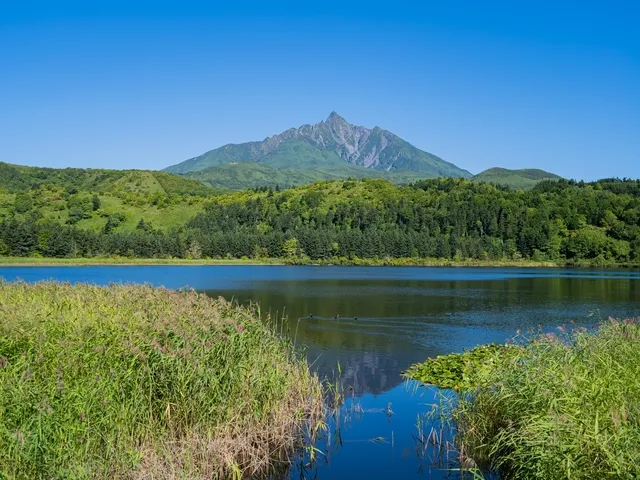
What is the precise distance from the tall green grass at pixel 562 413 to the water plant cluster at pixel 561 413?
2cm

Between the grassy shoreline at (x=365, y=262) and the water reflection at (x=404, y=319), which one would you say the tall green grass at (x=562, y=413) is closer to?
the water reflection at (x=404, y=319)

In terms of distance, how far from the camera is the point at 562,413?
974cm

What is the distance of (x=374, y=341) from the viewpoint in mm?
30234

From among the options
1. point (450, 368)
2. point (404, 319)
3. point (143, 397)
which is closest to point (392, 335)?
point (404, 319)

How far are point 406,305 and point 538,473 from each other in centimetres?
4165

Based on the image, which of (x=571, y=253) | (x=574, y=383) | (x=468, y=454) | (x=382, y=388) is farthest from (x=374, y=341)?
(x=571, y=253)

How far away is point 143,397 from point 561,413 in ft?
25.5

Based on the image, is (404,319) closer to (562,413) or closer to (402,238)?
(562,413)

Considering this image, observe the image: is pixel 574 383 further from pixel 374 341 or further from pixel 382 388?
pixel 374 341

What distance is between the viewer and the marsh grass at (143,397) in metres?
9.05

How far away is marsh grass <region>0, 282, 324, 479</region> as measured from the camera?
905cm

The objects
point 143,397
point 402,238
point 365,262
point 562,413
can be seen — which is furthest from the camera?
point 402,238

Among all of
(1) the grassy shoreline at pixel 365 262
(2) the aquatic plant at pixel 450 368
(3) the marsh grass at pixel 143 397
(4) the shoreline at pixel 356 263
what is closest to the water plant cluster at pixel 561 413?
(2) the aquatic plant at pixel 450 368

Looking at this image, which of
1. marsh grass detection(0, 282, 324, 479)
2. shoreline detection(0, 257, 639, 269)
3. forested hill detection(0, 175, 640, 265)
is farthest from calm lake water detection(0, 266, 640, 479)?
forested hill detection(0, 175, 640, 265)
